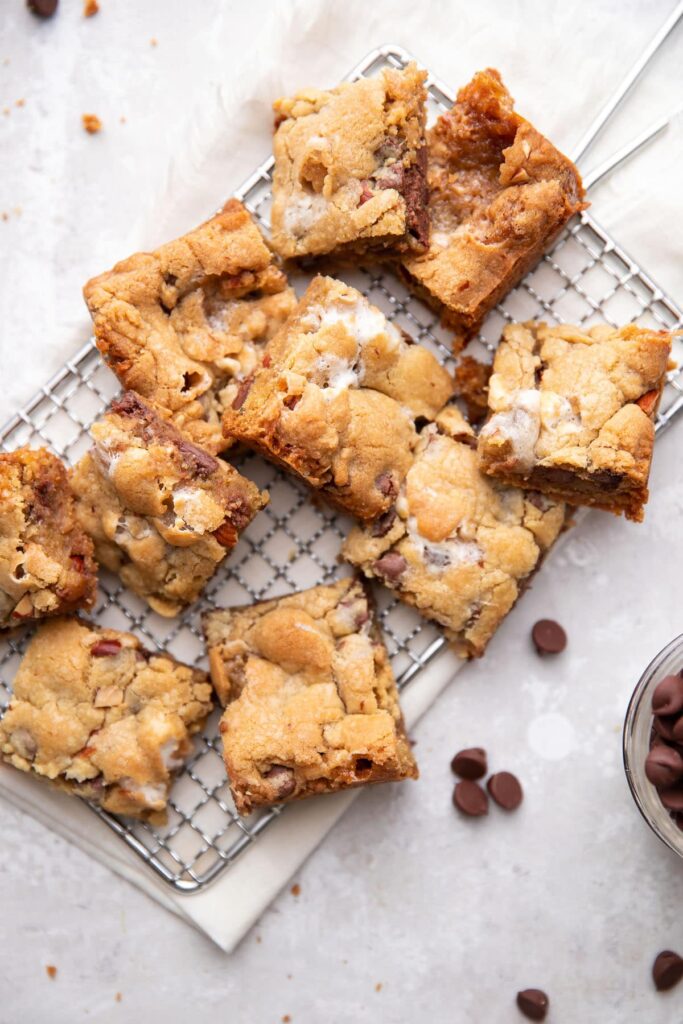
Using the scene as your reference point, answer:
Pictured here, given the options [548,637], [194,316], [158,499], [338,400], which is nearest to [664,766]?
[548,637]

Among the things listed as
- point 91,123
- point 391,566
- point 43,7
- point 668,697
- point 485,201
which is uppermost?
point 43,7

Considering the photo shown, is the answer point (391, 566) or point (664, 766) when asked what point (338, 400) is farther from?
point (664, 766)

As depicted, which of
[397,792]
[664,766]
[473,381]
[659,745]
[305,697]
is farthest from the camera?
[397,792]

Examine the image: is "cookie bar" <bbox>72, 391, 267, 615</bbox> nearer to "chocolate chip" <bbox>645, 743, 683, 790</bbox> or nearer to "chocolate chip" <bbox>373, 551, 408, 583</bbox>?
"chocolate chip" <bbox>373, 551, 408, 583</bbox>

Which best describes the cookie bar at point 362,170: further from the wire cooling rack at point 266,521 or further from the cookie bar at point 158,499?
the cookie bar at point 158,499

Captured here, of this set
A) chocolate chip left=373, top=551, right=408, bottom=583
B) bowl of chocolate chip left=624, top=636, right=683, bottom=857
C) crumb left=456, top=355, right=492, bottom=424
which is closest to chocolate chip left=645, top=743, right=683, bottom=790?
bowl of chocolate chip left=624, top=636, right=683, bottom=857

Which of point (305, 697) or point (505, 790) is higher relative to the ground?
point (305, 697)

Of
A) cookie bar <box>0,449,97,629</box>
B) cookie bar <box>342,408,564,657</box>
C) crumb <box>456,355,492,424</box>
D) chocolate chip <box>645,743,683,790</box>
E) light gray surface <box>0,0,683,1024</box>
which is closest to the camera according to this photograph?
chocolate chip <box>645,743,683,790</box>

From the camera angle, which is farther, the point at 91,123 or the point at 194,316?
the point at 91,123
